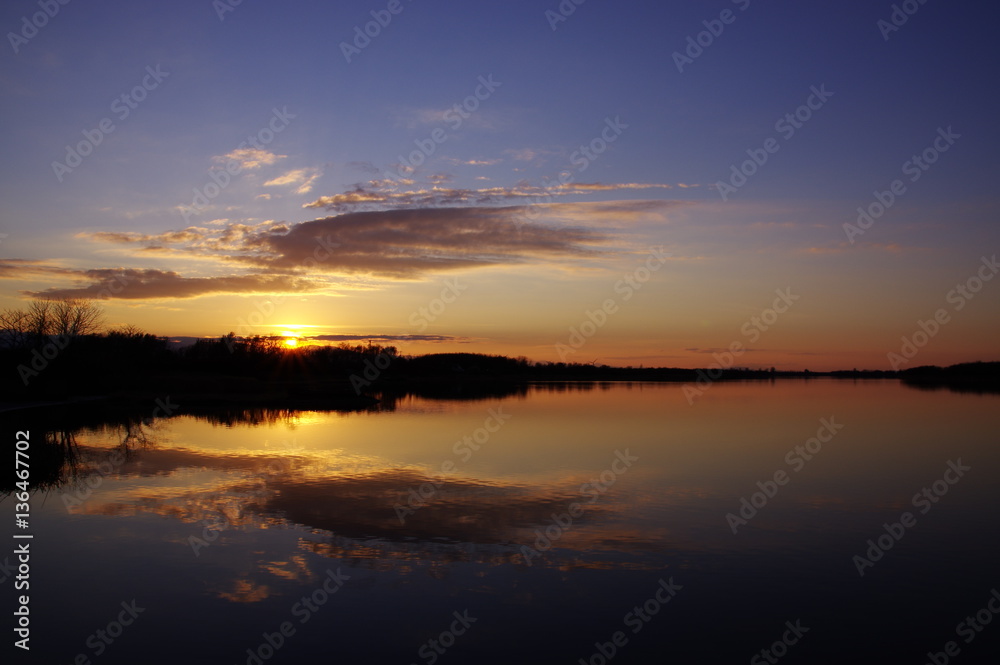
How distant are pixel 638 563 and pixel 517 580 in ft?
6.70

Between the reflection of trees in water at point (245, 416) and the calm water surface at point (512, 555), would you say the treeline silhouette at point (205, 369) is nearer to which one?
the reflection of trees in water at point (245, 416)

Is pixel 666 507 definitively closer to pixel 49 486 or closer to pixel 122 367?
pixel 49 486

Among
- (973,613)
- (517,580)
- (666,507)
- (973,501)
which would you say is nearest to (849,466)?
(973,501)

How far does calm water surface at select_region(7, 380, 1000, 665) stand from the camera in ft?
25.4

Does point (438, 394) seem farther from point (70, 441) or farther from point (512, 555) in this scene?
point (512, 555)

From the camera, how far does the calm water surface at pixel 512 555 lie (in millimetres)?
7738

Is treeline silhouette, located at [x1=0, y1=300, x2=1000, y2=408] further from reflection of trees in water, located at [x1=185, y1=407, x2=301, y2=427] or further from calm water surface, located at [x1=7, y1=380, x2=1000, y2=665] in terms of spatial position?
calm water surface, located at [x1=7, y1=380, x2=1000, y2=665]

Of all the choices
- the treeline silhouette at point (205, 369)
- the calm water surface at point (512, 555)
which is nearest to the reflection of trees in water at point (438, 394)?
the treeline silhouette at point (205, 369)

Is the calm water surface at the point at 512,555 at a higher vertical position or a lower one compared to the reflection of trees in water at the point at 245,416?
higher

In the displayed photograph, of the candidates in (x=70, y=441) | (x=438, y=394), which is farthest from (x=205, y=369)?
(x=70, y=441)

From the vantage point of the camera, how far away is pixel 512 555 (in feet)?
35.6

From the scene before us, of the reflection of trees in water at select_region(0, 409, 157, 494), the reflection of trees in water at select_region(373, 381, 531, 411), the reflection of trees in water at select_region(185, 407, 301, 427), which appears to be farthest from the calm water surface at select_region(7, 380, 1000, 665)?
the reflection of trees in water at select_region(373, 381, 531, 411)

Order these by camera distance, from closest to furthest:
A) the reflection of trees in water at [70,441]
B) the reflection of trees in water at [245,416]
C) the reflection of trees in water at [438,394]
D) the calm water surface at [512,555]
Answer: the calm water surface at [512,555], the reflection of trees in water at [70,441], the reflection of trees in water at [245,416], the reflection of trees in water at [438,394]

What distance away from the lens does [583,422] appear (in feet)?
109
